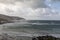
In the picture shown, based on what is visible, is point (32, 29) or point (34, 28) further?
point (34, 28)

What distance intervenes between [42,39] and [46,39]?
36 centimetres

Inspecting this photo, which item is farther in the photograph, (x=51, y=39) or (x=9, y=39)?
(x=9, y=39)

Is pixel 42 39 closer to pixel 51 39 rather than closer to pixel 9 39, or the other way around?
pixel 51 39

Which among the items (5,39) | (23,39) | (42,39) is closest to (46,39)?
(42,39)

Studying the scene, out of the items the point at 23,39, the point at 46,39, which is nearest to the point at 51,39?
the point at 46,39

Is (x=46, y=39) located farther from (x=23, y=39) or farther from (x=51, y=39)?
(x=23, y=39)

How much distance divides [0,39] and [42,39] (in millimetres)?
3598

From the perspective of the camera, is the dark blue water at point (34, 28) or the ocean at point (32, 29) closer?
the ocean at point (32, 29)

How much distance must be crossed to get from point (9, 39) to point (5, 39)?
1.26 ft

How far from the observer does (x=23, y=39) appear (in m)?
13.7

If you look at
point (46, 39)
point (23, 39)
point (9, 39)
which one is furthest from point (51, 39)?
point (9, 39)

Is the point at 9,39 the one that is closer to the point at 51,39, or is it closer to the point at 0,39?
the point at 0,39

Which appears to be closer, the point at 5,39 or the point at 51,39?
the point at 51,39

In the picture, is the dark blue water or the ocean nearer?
the ocean
